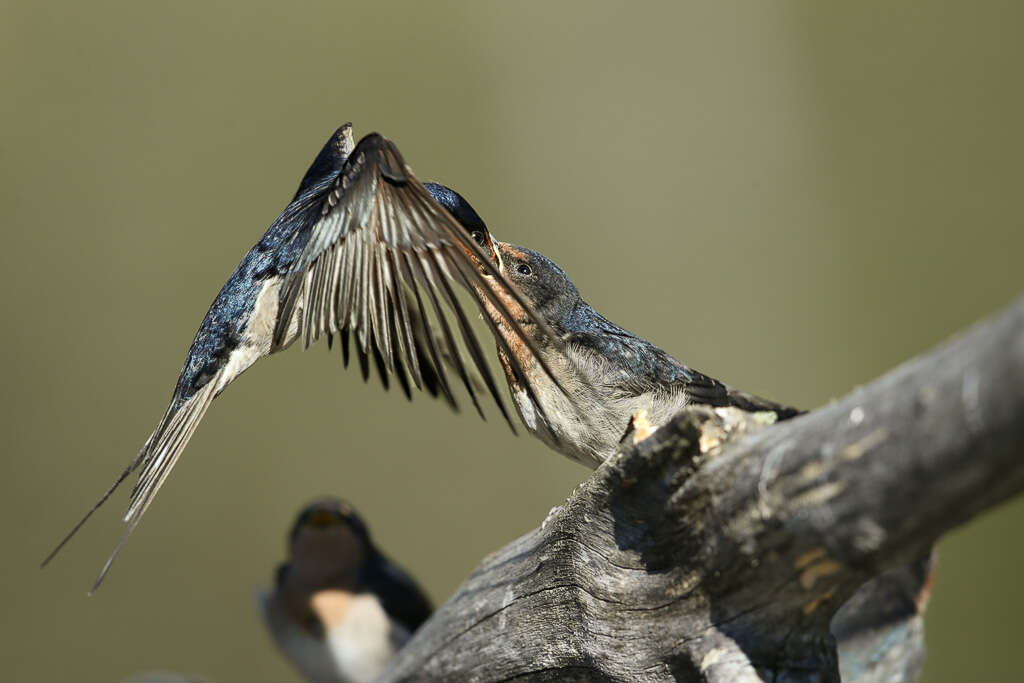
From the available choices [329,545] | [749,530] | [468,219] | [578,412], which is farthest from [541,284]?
[329,545]

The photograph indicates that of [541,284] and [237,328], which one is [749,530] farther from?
[237,328]

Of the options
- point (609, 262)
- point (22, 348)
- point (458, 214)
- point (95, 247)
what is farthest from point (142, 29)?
point (458, 214)

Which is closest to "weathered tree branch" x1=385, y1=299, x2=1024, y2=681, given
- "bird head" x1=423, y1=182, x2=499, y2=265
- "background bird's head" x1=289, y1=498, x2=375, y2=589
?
"bird head" x1=423, y1=182, x2=499, y2=265

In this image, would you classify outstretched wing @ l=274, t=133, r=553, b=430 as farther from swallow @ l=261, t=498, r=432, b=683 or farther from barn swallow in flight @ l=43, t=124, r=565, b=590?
swallow @ l=261, t=498, r=432, b=683

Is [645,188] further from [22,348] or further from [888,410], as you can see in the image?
[888,410]

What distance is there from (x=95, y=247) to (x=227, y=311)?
4.96 m

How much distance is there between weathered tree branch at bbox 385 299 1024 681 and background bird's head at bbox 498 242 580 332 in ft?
2.33

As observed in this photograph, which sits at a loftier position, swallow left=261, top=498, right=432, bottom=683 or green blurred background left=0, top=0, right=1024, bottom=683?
green blurred background left=0, top=0, right=1024, bottom=683

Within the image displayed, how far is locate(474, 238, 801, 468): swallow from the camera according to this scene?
2709mm

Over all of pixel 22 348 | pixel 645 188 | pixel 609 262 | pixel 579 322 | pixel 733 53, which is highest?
pixel 733 53

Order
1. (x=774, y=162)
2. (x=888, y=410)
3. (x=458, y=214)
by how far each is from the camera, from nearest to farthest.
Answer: (x=888, y=410), (x=458, y=214), (x=774, y=162)

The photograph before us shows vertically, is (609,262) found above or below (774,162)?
below

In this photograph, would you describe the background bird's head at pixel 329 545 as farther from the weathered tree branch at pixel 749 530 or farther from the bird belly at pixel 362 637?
the weathered tree branch at pixel 749 530

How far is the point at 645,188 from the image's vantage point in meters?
8.34
